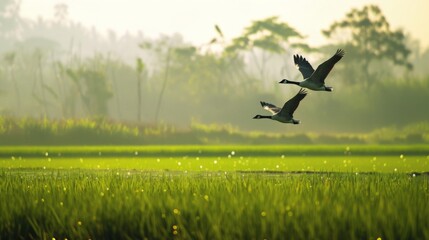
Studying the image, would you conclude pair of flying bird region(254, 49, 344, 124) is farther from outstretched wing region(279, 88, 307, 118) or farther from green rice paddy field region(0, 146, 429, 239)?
green rice paddy field region(0, 146, 429, 239)

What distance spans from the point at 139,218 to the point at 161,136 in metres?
27.0

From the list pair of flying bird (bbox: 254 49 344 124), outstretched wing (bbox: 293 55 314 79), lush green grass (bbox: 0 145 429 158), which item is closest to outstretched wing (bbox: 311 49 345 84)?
pair of flying bird (bbox: 254 49 344 124)

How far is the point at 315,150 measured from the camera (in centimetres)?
2497

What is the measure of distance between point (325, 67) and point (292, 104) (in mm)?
737

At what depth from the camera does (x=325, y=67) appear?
9.11 m

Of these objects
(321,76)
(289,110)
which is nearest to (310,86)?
(321,76)

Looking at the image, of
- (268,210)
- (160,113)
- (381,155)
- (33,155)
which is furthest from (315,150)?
(160,113)

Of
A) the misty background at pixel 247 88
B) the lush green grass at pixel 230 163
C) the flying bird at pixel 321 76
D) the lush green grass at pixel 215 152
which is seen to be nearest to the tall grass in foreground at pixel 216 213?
the flying bird at pixel 321 76

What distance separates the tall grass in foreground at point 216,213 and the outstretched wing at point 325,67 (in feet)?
4.94

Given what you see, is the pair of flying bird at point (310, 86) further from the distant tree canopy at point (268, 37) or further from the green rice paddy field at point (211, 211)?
the distant tree canopy at point (268, 37)

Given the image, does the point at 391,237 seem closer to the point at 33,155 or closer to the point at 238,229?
the point at 238,229

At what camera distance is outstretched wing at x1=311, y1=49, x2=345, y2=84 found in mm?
8914

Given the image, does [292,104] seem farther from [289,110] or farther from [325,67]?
[325,67]

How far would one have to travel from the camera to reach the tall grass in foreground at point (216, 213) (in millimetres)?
7809
